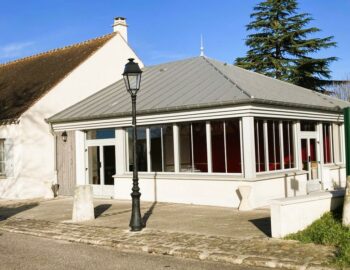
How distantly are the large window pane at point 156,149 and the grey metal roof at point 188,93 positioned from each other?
0.82 meters

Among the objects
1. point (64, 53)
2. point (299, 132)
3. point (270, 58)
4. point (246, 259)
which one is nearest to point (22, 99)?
point (64, 53)

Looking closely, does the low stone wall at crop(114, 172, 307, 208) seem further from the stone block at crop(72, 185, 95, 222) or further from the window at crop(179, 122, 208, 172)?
the stone block at crop(72, 185, 95, 222)

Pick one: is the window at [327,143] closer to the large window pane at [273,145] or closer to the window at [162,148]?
the large window pane at [273,145]

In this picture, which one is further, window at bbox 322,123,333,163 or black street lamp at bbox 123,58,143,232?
window at bbox 322,123,333,163

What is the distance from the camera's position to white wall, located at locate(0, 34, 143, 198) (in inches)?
741

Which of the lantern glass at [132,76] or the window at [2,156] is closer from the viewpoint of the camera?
the lantern glass at [132,76]

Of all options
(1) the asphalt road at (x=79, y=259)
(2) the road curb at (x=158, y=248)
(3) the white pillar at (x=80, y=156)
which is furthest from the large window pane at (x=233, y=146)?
(3) the white pillar at (x=80, y=156)

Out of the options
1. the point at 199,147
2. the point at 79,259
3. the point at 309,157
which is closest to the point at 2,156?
the point at 199,147

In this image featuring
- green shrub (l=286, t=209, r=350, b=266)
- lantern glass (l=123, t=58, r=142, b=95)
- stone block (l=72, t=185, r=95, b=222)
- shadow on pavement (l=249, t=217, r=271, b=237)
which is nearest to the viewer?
green shrub (l=286, t=209, r=350, b=266)

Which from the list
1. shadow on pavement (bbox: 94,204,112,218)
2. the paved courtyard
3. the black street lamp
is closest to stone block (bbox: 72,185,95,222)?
the paved courtyard

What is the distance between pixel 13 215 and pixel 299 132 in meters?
10.2

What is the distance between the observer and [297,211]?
9.29m

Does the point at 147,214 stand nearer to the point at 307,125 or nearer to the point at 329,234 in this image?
the point at 329,234

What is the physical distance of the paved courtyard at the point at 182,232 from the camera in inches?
305
